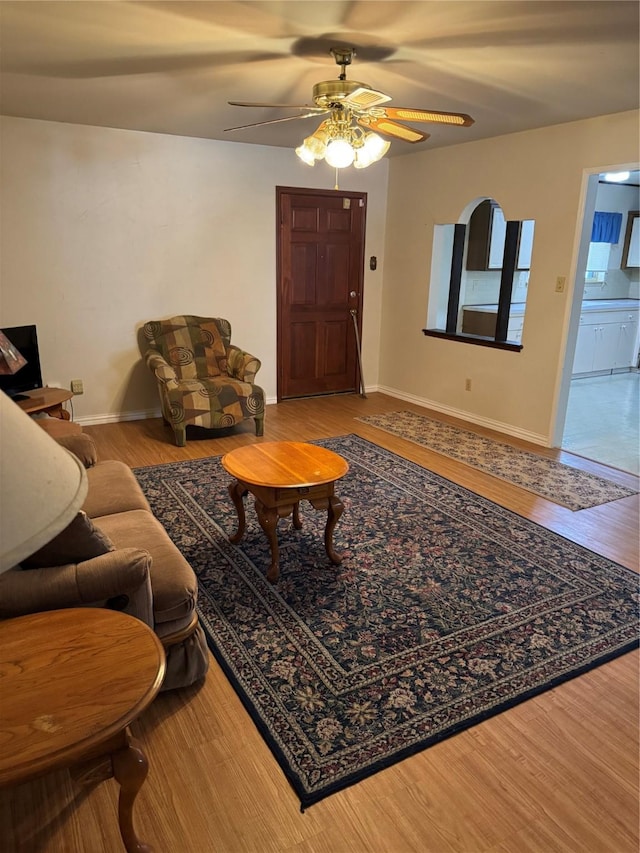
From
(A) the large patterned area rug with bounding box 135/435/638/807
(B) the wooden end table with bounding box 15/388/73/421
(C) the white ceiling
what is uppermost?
(C) the white ceiling

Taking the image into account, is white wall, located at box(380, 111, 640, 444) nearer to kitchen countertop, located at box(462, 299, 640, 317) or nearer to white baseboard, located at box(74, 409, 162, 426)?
kitchen countertop, located at box(462, 299, 640, 317)

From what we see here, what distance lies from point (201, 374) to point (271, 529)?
281 centimetres

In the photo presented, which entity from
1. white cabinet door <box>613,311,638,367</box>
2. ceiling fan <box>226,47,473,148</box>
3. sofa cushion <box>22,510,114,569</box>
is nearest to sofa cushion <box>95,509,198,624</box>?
sofa cushion <box>22,510,114,569</box>

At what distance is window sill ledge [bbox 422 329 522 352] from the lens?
16.3 feet

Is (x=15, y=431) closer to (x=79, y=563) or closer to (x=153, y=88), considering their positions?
(x=79, y=563)

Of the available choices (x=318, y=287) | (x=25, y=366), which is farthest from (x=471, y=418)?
(x=25, y=366)

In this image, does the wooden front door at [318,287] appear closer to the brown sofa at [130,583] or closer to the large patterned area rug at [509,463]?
the large patterned area rug at [509,463]

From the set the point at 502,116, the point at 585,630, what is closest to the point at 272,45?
the point at 502,116

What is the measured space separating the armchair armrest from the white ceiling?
72.3 inches

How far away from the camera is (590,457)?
14.8 feet

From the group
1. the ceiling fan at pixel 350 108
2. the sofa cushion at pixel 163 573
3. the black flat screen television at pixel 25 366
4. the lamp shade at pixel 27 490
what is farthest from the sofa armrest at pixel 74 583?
the black flat screen television at pixel 25 366

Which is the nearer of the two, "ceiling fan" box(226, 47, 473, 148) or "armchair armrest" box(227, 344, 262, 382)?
"ceiling fan" box(226, 47, 473, 148)

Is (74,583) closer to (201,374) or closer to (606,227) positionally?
(201,374)

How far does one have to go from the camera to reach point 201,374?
5.19m
